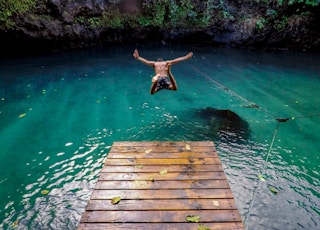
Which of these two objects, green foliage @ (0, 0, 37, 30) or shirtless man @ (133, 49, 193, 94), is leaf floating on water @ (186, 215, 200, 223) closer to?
shirtless man @ (133, 49, 193, 94)

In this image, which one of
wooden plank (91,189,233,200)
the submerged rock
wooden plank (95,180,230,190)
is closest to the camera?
wooden plank (91,189,233,200)

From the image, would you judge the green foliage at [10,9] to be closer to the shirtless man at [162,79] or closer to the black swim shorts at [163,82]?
the shirtless man at [162,79]

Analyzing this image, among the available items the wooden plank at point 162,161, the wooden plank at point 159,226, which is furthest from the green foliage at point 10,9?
the wooden plank at point 159,226

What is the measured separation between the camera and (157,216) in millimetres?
2930

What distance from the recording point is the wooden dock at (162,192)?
286cm

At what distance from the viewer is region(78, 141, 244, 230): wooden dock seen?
9.39ft

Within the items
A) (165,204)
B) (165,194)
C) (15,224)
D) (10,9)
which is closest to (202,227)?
(165,204)

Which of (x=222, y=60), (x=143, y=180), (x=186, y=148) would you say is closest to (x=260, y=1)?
(x=222, y=60)

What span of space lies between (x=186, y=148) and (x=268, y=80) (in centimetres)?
725

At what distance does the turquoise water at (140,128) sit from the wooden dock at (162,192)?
849 millimetres

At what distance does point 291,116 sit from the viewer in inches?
282

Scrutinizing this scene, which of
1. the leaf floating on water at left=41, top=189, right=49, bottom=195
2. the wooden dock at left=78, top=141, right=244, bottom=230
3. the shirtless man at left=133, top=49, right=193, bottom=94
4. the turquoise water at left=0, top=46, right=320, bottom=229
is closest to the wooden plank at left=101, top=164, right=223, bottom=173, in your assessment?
the wooden dock at left=78, top=141, right=244, bottom=230

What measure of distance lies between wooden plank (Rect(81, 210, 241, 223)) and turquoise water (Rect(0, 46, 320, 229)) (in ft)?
3.25

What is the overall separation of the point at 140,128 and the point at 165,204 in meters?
3.43
